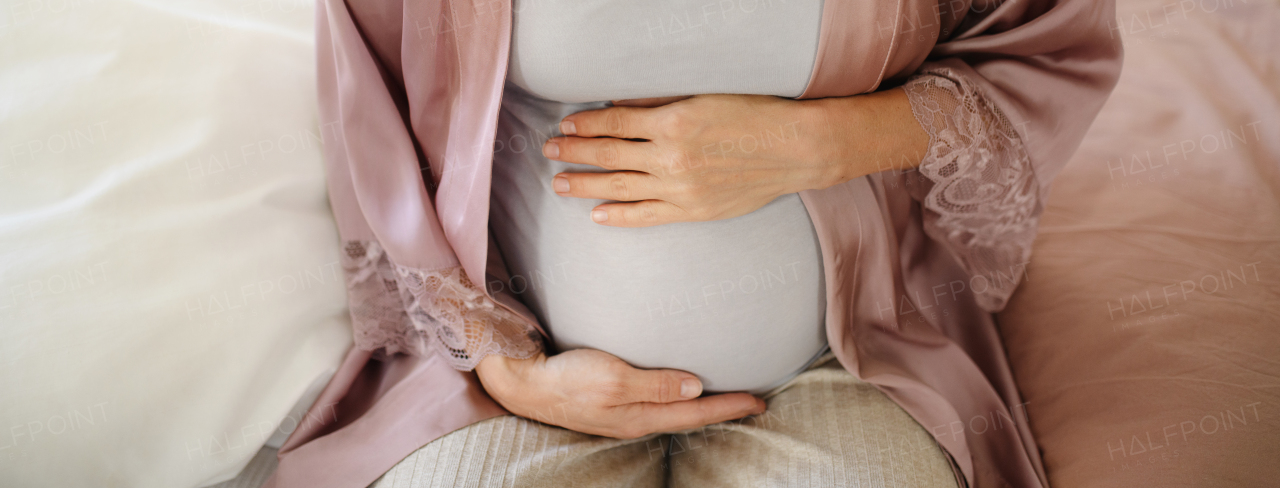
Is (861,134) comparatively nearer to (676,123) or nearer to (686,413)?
(676,123)

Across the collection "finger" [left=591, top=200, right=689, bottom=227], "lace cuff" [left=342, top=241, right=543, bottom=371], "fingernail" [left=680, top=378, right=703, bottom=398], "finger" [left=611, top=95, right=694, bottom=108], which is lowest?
"fingernail" [left=680, top=378, right=703, bottom=398]

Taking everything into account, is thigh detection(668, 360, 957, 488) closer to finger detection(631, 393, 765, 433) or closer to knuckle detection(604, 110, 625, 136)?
finger detection(631, 393, 765, 433)

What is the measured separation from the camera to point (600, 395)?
2.53 ft

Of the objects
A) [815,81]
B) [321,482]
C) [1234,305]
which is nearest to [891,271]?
[815,81]

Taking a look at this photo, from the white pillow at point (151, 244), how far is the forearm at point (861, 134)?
65 centimetres

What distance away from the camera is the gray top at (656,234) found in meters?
0.61

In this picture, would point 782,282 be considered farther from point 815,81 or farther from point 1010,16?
point 1010,16

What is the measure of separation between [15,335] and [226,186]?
0.79 ft

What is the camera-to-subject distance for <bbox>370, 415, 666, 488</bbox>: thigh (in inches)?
29.0

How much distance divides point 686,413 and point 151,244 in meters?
0.66

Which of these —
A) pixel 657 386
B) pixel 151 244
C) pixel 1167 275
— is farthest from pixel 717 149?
pixel 1167 275

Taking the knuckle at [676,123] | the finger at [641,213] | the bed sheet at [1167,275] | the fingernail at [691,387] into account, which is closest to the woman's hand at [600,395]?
the fingernail at [691,387]

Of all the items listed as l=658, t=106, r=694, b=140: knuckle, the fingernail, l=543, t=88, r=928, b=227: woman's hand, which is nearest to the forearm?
l=543, t=88, r=928, b=227: woman's hand

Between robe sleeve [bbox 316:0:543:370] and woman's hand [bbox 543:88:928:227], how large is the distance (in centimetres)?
18
